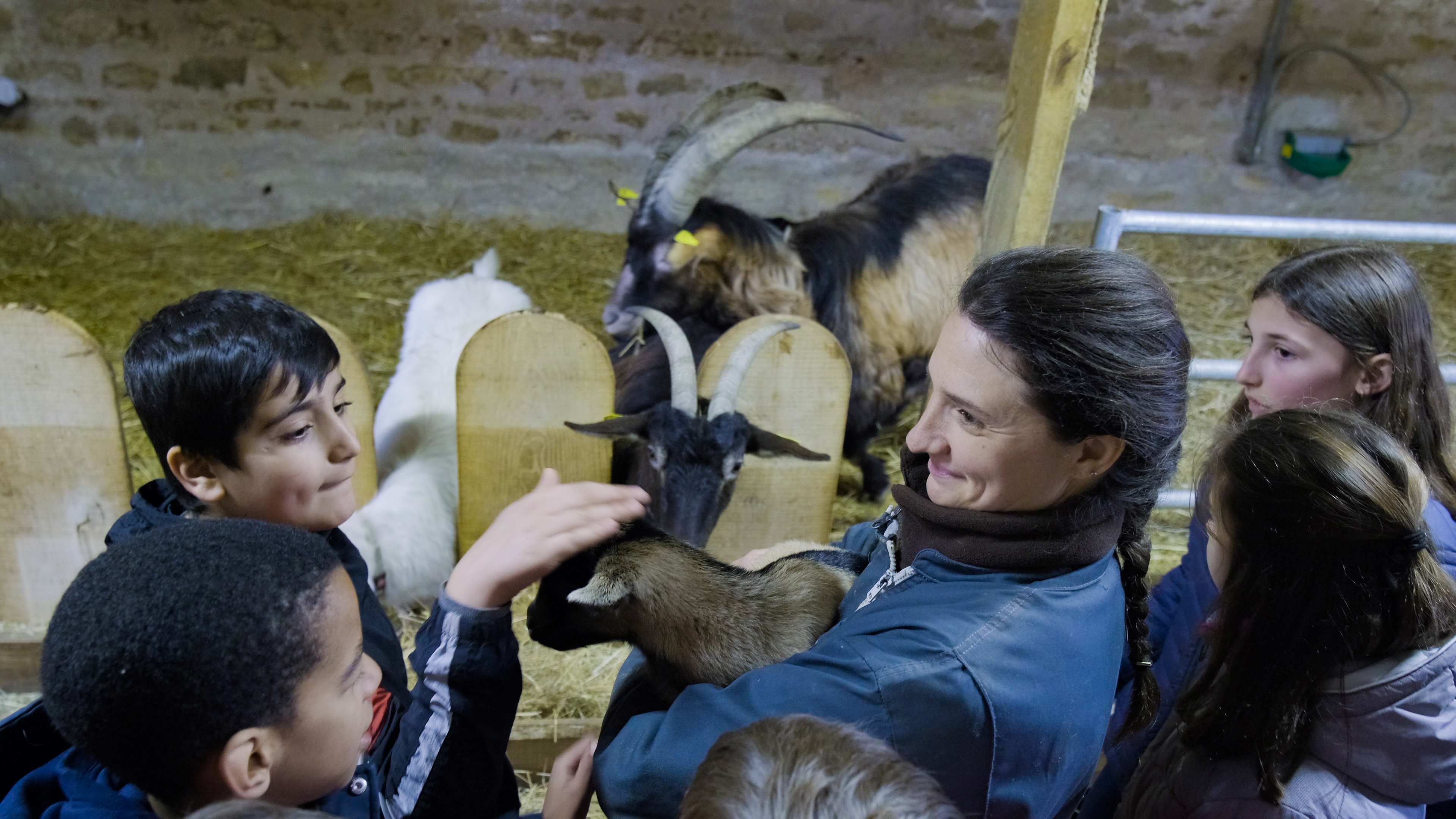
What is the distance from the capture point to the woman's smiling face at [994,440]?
131 cm

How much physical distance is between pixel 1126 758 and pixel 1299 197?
6783mm

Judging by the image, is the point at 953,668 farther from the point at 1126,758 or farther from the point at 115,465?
the point at 115,465

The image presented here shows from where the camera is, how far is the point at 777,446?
3.42 meters

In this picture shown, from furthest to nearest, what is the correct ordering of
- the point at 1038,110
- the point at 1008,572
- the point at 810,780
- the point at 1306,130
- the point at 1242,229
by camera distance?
the point at 1306,130 → the point at 1242,229 → the point at 1038,110 → the point at 1008,572 → the point at 810,780

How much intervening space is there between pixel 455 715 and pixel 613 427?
6.25 ft

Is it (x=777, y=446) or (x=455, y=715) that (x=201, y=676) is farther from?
(x=777, y=446)

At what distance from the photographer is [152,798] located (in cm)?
118

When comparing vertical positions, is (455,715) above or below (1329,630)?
below

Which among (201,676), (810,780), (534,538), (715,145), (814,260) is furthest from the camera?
(814,260)

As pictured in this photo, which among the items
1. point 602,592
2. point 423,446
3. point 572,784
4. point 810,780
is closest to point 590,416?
point 423,446

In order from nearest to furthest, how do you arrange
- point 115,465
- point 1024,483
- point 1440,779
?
point 1024,483 < point 1440,779 < point 115,465

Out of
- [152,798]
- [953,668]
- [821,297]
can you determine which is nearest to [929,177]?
[821,297]

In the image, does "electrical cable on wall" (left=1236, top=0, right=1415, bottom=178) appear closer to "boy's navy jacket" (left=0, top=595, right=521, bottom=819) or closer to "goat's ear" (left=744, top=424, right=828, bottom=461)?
"goat's ear" (left=744, top=424, right=828, bottom=461)

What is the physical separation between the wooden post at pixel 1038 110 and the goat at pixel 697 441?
0.90m
